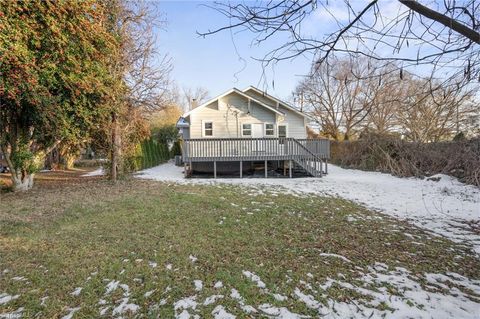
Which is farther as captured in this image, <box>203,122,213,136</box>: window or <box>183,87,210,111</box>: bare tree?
<box>183,87,210,111</box>: bare tree

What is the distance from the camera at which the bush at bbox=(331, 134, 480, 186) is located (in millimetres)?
11495

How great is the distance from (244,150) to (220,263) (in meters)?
10.6

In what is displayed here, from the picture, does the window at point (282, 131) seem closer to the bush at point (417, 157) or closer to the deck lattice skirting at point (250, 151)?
the deck lattice skirting at point (250, 151)

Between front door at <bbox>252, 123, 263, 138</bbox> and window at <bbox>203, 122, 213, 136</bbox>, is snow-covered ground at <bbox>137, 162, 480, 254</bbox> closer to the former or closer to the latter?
front door at <bbox>252, 123, 263, 138</bbox>

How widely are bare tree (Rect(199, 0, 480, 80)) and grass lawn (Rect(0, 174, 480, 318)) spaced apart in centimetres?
256

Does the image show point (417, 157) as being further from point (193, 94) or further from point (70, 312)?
point (193, 94)

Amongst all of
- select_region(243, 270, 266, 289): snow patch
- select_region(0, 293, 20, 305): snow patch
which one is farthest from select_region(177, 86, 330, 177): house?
select_region(0, 293, 20, 305): snow patch

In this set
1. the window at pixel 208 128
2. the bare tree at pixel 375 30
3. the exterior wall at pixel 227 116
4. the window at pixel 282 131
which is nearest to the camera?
the bare tree at pixel 375 30

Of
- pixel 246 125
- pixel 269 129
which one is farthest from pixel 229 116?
pixel 269 129

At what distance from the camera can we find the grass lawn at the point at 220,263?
297 centimetres

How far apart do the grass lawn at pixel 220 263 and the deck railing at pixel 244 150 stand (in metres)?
7.26

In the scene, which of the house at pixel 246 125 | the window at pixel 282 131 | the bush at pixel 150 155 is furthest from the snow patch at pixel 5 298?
the window at pixel 282 131

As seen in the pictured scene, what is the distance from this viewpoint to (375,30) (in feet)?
8.78

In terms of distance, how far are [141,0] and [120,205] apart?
9.41m
